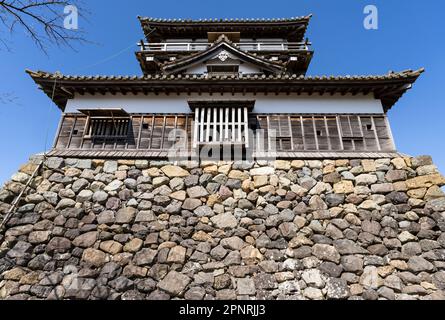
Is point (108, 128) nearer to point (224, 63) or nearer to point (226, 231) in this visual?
point (226, 231)

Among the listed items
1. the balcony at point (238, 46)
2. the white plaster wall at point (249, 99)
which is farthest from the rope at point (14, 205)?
the balcony at point (238, 46)

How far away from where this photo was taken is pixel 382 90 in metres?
8.34

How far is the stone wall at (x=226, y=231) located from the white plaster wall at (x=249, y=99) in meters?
2.03

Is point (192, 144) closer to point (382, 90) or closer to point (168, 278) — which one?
point (168, 278)

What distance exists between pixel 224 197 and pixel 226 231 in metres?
1.07

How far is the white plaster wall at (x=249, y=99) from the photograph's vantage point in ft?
28.0

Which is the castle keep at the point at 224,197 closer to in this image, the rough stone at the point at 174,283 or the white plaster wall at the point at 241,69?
the rough stone at the point at 174,283

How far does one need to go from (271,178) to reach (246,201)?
3.80 ft

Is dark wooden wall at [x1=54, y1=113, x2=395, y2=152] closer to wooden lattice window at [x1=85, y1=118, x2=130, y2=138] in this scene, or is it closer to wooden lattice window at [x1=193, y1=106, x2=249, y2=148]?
wooden lattice window at [x1=85, y1=118, x2=130, y2=138]

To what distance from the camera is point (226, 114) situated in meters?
8.17

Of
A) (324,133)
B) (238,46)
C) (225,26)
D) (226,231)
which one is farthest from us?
(225,26)

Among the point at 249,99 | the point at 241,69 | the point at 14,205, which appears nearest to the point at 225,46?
the point at 241,69
